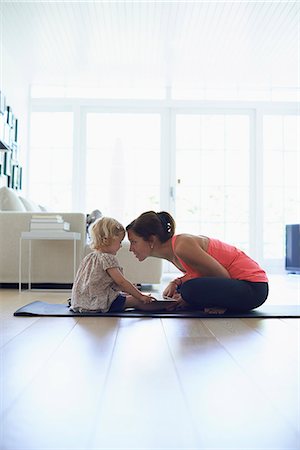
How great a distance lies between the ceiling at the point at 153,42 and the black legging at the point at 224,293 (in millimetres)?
3737

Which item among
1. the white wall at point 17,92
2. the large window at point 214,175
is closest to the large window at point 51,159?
the white wall at point 17,92

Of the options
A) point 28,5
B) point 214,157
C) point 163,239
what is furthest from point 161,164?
point 163,239

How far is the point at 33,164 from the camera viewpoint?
7820 mm

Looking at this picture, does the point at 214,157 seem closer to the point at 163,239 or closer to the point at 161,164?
the point at 161,164

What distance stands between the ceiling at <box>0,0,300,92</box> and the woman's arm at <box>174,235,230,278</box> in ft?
12.0

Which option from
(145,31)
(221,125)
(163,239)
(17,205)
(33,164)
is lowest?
(163,239)

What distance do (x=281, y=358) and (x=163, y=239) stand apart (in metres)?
1.18

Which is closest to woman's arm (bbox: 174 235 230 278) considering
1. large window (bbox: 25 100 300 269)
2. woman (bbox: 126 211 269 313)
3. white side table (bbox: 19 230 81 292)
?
woman (bbox: 126 211 269 313)

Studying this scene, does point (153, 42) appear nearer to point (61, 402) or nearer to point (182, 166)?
point (182, 166)

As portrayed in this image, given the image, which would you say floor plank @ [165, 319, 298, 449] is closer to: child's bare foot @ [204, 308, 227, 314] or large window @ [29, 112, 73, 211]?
child's bare foot @ [204, 308, 227, 314]

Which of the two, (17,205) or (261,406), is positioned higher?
(17,205)

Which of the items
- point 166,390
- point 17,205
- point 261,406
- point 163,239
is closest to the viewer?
point 261,406

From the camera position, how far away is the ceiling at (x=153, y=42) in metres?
5.51

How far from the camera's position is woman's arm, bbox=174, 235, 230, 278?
2.52m
